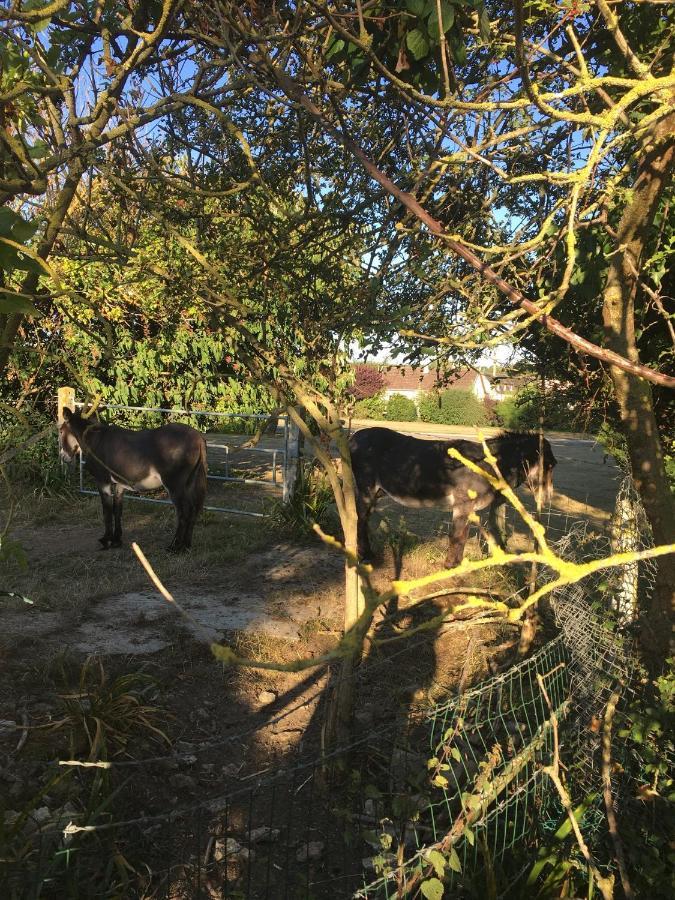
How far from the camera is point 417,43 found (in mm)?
2346

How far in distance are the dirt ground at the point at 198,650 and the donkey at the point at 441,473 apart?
0.50m

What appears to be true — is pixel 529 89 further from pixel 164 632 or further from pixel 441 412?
pixel 441 412

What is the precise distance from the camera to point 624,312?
3.09m

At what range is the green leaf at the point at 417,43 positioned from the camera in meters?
2.33

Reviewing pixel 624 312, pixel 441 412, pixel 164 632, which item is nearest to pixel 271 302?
pixel 624 312

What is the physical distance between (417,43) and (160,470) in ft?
20.4

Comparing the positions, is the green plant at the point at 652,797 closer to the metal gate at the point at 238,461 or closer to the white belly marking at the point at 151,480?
the metal gate at the point at 238,461

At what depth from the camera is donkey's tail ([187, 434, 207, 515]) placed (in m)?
7.68

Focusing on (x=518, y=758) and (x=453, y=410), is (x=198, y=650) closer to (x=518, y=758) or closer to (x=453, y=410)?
(x=518, y=758)

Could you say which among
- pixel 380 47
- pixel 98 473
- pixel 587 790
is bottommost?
pixel 587 790

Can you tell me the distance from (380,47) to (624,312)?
5.32 ft

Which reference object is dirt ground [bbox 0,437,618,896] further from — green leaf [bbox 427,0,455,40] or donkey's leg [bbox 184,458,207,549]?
green leaf [bbox 427,0,455,40]

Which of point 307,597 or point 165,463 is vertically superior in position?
point 165,463

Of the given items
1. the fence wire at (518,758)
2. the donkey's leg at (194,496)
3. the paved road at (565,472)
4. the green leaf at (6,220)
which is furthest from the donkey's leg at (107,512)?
the green leaf at (6,220)
